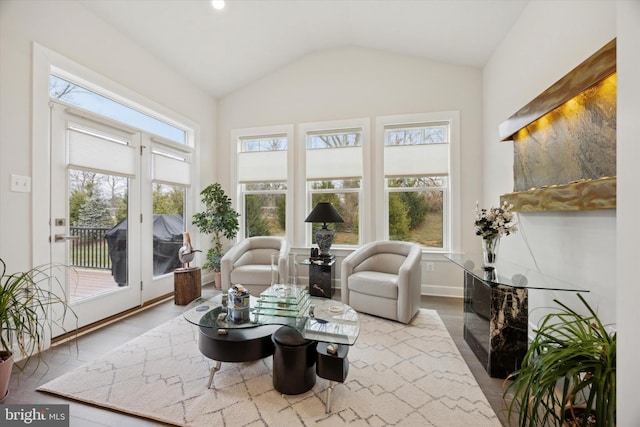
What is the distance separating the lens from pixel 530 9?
251 cm

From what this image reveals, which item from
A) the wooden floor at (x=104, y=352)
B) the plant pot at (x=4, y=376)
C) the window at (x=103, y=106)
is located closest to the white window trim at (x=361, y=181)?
the wooden floor at (x=104, y=352)

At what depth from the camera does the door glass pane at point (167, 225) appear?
3637mm

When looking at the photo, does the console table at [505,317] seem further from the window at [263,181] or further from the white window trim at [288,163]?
the window at [263,181]

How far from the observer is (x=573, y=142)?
184 cm

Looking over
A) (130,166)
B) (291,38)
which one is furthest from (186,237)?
(291,38)

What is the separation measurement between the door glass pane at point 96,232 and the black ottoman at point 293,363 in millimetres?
2276

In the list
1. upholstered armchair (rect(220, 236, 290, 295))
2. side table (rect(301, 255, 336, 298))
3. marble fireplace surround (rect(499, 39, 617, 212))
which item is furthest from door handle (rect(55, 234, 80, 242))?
marble fireplace surround (rect(499, 39, 617, 212))

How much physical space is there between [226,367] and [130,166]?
255cm

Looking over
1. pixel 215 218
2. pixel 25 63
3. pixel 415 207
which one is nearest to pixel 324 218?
pixel 415 207

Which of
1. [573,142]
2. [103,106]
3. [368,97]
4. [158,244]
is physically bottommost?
[158,244]

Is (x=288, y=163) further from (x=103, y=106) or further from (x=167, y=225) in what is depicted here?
(x=103, y=106)

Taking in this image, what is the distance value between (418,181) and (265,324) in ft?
10.1

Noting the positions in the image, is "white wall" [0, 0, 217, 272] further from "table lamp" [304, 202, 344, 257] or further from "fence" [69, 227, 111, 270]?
"table lamp" [304, 202, 344, 257]

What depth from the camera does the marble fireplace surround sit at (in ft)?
5.04
